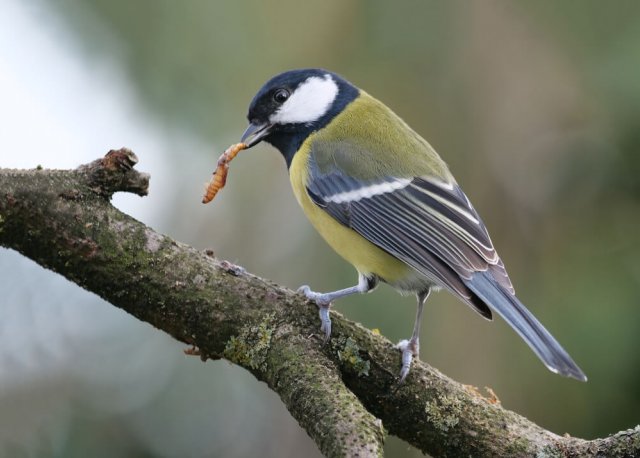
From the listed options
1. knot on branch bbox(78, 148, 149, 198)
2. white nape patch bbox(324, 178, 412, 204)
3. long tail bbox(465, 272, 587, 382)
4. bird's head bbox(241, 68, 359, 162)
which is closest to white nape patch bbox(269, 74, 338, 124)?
bird's head bbox(241, 68, 359, 162)

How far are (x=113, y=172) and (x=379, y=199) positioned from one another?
1.12 m

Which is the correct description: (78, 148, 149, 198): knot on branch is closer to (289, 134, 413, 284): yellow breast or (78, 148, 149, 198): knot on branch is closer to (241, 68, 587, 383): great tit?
(241, 68, 587, 383): great tit

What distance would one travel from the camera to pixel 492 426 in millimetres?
2141

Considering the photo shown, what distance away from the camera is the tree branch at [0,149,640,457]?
6.77 feet

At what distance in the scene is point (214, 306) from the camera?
6.89 feet

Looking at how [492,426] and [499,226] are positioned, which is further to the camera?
[499,226]

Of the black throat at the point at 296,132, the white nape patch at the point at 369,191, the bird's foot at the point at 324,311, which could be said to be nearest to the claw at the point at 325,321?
the bird's foot at the point at 324,311

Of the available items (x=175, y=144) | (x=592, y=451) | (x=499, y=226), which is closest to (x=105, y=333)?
(x=175, y=144)

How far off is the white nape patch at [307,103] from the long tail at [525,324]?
1.11 metres

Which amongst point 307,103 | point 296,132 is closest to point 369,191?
point 296,132

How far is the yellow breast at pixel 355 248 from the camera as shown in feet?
9.12

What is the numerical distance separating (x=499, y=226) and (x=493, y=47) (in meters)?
1.18

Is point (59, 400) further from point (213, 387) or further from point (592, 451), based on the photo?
point (592, 451)

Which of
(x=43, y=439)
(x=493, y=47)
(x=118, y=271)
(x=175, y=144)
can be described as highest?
(x=493, y=47)
